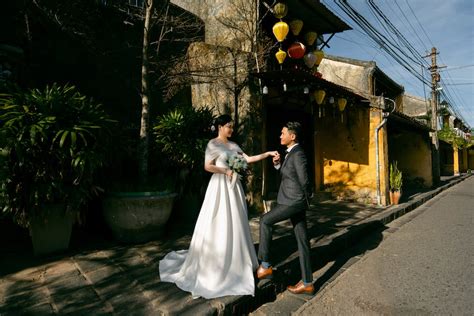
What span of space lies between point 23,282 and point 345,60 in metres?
14.8

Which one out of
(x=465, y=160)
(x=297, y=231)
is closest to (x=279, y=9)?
(x=297, y=231)

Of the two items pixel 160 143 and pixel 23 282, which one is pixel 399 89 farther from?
pixel 23 282

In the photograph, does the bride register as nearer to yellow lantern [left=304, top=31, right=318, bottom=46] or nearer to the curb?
the curb

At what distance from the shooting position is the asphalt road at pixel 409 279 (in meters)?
3.07

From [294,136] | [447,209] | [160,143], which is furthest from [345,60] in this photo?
[294,136]

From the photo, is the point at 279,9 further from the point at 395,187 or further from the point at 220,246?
the point at 395,187

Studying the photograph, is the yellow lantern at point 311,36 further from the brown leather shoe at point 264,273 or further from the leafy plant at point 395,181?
the brown leather shoe at point 264,273

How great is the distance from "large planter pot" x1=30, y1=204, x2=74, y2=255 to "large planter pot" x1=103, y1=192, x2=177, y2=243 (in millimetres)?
596

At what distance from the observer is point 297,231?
327 centimetres

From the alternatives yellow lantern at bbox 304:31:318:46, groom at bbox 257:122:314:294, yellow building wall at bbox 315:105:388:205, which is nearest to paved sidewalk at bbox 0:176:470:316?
groom at bbox 257:122:314:294

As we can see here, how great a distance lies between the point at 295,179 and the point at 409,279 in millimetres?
2305

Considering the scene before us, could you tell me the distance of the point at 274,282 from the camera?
10.9 ft

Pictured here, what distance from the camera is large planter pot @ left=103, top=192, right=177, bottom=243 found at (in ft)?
14.4

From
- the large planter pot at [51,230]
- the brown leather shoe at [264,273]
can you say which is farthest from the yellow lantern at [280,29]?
the large planter pot at [51,230]
